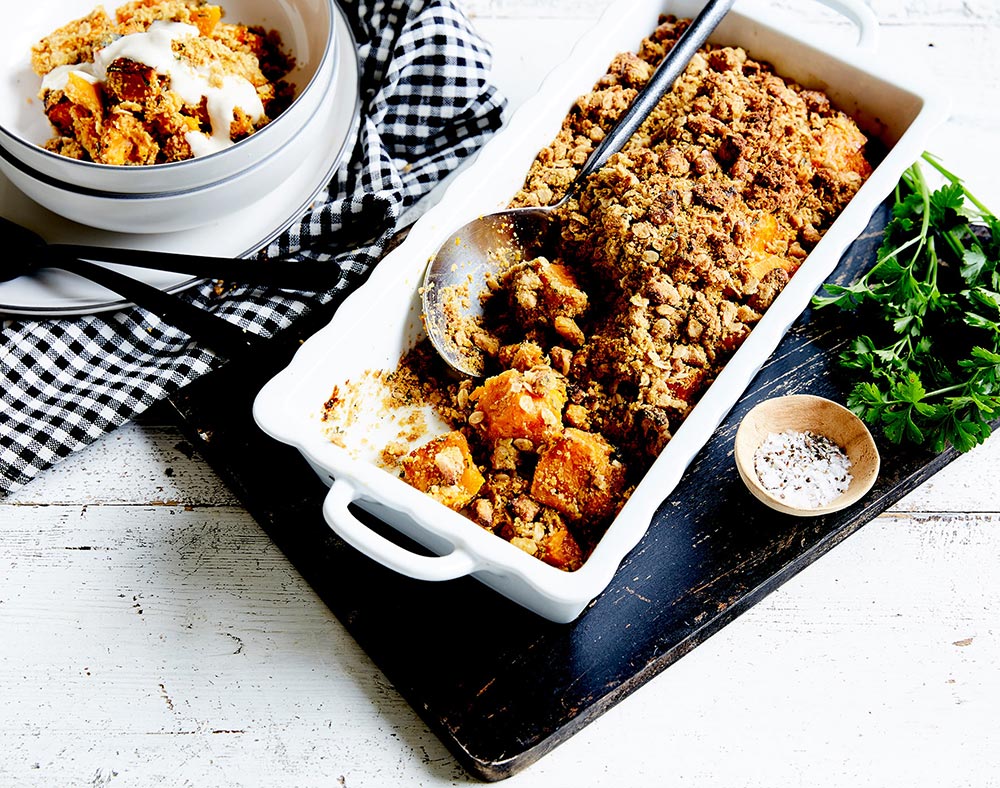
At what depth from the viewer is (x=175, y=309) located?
74.4 inches

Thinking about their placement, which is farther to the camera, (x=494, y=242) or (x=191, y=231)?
(x=191, y=231)

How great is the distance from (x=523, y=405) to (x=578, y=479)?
15 centimetres

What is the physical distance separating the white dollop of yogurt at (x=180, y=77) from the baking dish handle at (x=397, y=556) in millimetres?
876

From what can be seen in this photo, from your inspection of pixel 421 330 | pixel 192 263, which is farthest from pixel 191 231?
pixel 421 330

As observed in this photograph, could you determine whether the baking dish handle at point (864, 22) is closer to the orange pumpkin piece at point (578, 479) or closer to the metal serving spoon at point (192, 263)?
the orange pumpkin piece at point (578, 479)

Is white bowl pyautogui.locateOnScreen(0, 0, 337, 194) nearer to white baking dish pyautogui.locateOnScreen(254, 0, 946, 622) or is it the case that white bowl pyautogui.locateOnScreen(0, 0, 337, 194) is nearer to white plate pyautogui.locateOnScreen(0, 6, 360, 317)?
white plate pyautogui.locateOnScreen(0, 6, 360, 317)

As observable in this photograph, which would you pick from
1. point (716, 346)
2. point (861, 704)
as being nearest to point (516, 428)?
point (716, 346)

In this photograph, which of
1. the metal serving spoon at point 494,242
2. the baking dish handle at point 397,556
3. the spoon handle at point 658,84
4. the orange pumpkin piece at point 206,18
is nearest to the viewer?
the baking dish handle at point 397,556

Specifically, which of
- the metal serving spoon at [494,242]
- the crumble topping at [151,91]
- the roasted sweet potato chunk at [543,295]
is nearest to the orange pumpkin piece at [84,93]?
the crumble topping at [151,91]

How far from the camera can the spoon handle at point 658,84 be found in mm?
1880

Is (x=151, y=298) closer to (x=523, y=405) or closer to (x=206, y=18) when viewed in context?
(x=206, y=18)

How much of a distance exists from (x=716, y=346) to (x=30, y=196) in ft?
4.45

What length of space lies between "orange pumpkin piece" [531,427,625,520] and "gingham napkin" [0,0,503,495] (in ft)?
2.07

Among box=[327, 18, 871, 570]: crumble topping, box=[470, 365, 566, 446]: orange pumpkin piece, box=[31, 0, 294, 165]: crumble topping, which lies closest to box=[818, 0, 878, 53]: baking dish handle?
box=[327, 18, 871, 570]: crumble topping
